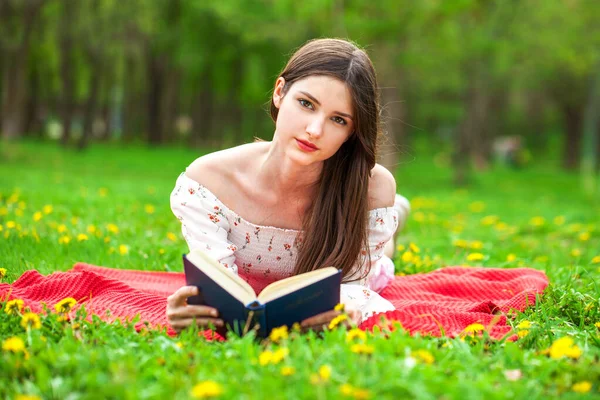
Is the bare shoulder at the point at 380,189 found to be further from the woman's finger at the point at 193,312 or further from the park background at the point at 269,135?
the woman's finger at the point at 193,312

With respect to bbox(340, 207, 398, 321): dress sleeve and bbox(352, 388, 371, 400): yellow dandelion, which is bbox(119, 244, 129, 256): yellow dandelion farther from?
bbox(352, 388, 371, 400): yellow dandelion

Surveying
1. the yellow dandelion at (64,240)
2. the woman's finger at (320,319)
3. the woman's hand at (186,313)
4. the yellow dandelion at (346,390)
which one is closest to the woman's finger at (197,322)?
the woman's hand at (186,313)

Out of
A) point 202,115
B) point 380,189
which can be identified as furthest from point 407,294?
point 202,115

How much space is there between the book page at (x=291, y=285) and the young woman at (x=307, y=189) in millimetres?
416

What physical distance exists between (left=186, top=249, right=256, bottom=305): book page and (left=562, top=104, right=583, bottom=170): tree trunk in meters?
22.4

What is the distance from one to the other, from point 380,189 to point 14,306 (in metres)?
1.75

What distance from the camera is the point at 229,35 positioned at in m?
23.0

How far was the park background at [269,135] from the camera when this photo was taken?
2.09 metres

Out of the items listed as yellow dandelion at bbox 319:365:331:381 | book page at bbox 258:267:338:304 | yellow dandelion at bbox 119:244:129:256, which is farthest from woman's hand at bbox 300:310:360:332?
yellow dandelion at bbox 119:244:129:256

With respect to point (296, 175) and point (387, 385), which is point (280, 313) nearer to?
point (387, 385)

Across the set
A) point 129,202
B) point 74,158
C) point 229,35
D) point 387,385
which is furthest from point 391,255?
point 229,35

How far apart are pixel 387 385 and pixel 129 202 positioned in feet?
18.4

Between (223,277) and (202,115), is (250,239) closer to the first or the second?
(223,277)

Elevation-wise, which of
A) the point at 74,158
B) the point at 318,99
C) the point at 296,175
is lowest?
the point at 74,158
